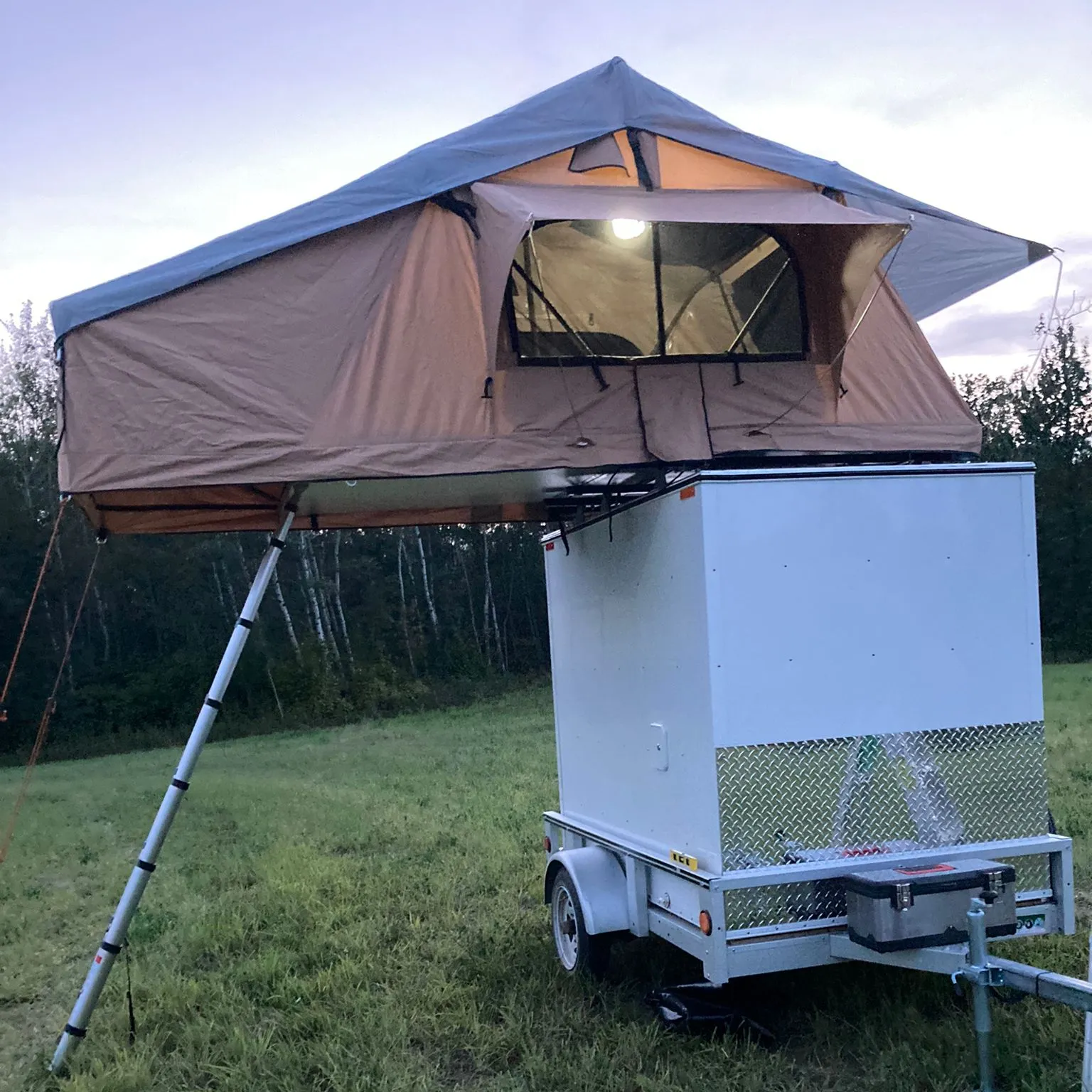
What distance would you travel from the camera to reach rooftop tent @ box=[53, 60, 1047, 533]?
5020 mm

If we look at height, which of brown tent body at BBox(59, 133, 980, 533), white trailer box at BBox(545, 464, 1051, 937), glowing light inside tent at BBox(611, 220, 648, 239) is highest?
glowing light inside tent at BBox(611, 220, 648, 239)

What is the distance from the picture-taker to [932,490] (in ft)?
15.8

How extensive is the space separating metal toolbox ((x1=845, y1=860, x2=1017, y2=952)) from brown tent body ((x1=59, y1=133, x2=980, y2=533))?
6.83ft

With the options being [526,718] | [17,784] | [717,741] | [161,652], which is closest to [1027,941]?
[717,741]

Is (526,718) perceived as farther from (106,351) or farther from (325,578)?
(106,351)

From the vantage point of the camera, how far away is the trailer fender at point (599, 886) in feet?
17.6

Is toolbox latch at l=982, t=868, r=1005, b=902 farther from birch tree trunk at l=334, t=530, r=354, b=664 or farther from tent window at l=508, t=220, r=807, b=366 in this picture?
birch tree trunk at l=334, t=530, r=354, b=664

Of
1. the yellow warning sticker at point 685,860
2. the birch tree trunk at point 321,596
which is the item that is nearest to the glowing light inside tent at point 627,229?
the yellow warning sticker at point 685,860

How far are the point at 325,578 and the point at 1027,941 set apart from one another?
110 feet

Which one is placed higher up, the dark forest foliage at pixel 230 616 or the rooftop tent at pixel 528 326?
the rooftop tent at pixel 528 326

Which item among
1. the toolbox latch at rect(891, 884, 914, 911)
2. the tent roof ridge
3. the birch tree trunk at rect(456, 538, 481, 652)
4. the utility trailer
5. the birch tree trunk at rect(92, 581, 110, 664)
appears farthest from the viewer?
the birch tree trunk at rect(456, 538, 481, 652)

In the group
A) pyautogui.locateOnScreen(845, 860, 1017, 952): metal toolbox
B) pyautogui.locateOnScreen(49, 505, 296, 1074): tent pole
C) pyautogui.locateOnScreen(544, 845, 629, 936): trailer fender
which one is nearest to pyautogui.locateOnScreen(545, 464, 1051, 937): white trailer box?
pyautogui.locateOnScreen(845, 860, 1017, 952): metal toolbox

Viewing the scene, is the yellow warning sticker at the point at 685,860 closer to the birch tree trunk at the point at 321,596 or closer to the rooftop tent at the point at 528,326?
the rooftop tent at the point at 528,326

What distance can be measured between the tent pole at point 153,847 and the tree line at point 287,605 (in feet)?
83.4
